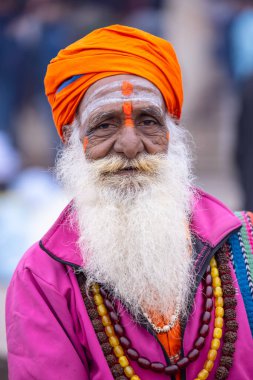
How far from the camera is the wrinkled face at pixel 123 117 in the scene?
2.81m

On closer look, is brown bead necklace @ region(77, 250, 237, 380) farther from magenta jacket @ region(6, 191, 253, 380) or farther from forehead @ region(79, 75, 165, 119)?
forehead @ region(79, 75, 165, 119)

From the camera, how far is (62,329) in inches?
104

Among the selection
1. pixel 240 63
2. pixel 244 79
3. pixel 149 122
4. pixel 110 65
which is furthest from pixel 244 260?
pixel 240 63

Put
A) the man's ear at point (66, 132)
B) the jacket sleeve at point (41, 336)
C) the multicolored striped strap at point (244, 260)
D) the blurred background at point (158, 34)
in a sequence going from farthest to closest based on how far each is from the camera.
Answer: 1. the blurred background at point (158, 34)
2. the man's ear at point (66, 132)
3. the multicolored striped strap at point (244, 260)
4. the jacket sleeve at point (41, 336)

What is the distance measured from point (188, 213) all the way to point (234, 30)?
4.97m

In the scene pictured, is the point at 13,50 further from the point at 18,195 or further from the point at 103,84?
the point at 103,84

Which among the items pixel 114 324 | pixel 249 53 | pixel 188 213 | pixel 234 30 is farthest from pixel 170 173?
pixel 234 30

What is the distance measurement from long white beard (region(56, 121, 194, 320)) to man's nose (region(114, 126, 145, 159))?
0.04 meters

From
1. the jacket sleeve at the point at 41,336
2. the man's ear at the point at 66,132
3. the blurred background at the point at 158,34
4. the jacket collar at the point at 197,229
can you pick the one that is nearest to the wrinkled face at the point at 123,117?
the man's ear at the point at 66,132

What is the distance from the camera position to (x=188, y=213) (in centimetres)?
294

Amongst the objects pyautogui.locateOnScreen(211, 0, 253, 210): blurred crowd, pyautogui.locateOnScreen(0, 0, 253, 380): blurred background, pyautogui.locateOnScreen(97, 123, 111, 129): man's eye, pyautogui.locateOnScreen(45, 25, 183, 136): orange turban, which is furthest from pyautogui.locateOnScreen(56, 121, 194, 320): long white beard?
pyautogui.locateOnScreen(0, 0, 253, 380): blurred background

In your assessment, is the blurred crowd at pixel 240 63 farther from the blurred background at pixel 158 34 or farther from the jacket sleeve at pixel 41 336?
the jacket sleeve at pixel 41 336

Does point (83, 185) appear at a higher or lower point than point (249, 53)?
lower

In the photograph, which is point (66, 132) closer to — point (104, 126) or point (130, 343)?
point (104, 126)
